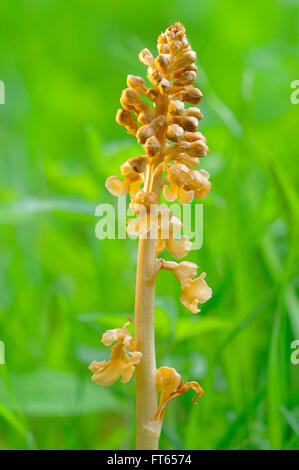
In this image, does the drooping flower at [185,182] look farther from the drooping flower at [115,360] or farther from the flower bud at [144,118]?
the drooping flower at [115,360]

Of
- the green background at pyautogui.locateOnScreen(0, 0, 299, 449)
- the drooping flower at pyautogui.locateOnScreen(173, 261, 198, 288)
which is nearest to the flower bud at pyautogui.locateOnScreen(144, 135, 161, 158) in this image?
the drooping flower at pyautogui.locateOnScreen(173, 261, 198, 288)

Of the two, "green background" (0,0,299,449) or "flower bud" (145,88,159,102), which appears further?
"green background" (0,0,299,449)

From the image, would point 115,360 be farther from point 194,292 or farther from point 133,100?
point 133,100

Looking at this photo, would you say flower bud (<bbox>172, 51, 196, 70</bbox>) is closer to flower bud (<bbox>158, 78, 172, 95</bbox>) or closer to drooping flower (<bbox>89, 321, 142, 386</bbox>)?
flower bud (<bbox>158, 78, 172, 95</bbox>)

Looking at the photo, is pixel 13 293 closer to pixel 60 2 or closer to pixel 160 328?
pixel 160 328
